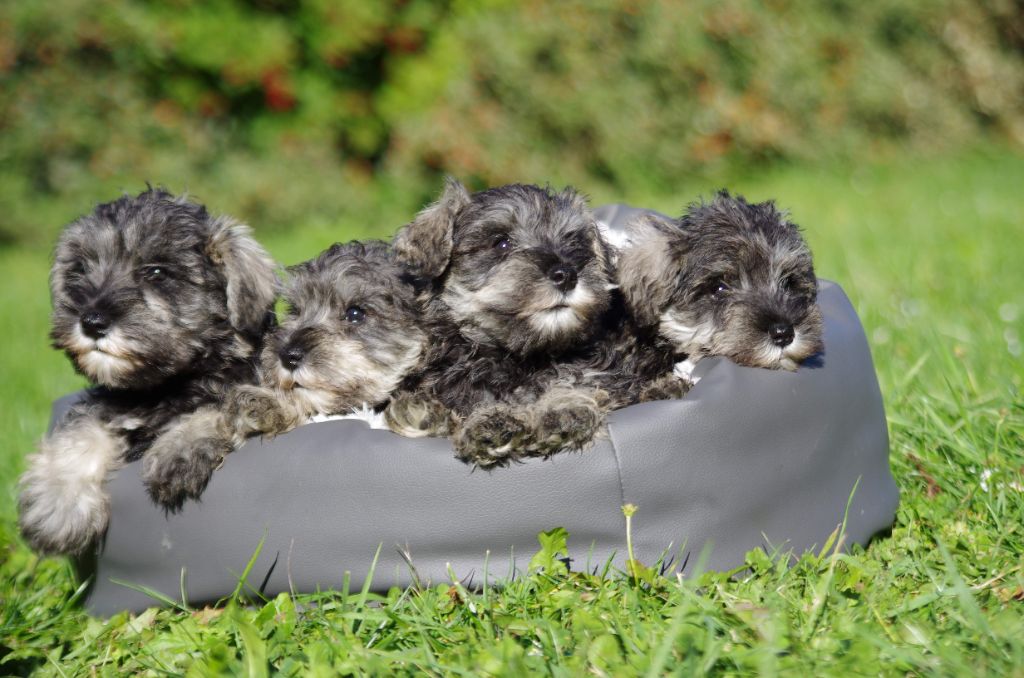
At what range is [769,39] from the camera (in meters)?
11.5

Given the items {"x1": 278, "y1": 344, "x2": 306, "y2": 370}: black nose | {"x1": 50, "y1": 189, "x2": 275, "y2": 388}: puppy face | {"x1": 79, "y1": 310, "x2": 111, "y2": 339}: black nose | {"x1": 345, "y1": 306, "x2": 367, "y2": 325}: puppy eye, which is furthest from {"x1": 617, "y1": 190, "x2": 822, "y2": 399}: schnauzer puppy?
{"x1": 79, "y1": 310, "x2": 111, "y2": 339}: black nose

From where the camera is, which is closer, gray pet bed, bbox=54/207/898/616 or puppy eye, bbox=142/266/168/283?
gray pet bed, bbox=54/207/898/616

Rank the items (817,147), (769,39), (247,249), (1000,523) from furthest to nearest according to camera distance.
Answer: (817,147), (769,39), (247,249), (1000,523)

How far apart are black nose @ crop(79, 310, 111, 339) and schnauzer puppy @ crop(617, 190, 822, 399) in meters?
1.96

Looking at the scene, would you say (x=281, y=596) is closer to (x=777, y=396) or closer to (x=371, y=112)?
(x=777, y=396)

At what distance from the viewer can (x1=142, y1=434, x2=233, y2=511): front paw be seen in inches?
120

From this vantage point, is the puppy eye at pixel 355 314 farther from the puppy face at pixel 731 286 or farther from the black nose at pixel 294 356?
the puppy face at pixel 731 286

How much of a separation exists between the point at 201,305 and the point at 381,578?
1.30 meters

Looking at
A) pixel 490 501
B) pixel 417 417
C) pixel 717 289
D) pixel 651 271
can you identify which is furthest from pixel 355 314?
pixel 717 289

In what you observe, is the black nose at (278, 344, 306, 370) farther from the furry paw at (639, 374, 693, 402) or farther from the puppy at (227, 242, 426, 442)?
the furry paw at (639, 374, 693, 402)

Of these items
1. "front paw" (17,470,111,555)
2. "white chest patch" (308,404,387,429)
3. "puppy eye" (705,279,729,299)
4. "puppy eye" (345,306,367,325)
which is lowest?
"front paw" (17,470,111,555)

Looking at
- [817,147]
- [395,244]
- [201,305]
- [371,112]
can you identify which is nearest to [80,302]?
[201,305]

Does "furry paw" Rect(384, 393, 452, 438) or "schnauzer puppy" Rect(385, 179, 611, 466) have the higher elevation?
"schnauzer puppy" Rect(385, 179, 611, 466)

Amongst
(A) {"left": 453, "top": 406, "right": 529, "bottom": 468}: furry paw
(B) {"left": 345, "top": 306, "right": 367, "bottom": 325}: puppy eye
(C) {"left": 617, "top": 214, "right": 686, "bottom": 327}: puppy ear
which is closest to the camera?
(A) {"left": 453, "top": 406, "right": 529, "bottom": 468}: furry paw
